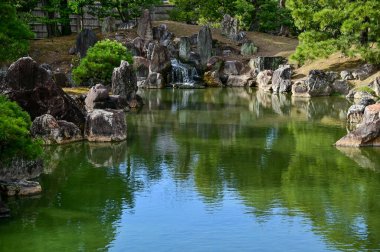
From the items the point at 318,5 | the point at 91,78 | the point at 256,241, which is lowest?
the point at 256,241

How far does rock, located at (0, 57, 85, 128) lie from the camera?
2492cm

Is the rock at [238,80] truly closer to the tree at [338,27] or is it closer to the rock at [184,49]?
the rock at [184,49]

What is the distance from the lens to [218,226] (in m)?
15.3

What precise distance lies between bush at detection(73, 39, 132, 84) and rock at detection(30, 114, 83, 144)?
13336 mm

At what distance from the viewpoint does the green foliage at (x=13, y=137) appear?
16.4 m

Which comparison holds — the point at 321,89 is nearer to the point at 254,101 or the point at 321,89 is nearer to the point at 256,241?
the point at 254,101

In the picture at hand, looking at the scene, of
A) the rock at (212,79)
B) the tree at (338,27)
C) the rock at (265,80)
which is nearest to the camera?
the tree at (338,27)

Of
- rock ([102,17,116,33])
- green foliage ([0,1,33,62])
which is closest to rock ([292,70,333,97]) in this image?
green foliage ([0,1,33,62])

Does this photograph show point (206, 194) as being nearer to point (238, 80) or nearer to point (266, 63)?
point (238, 80)

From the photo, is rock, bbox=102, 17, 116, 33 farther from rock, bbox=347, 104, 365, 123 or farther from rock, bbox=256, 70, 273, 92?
rock, bbox=347, 104, 365, 123

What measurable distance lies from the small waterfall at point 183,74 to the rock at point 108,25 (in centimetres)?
755

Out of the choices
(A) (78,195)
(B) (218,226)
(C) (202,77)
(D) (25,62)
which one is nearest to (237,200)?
(B) (218,226)

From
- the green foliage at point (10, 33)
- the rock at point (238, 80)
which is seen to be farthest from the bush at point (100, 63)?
the rock at point (238, 80)

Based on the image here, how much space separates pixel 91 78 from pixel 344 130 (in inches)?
639
